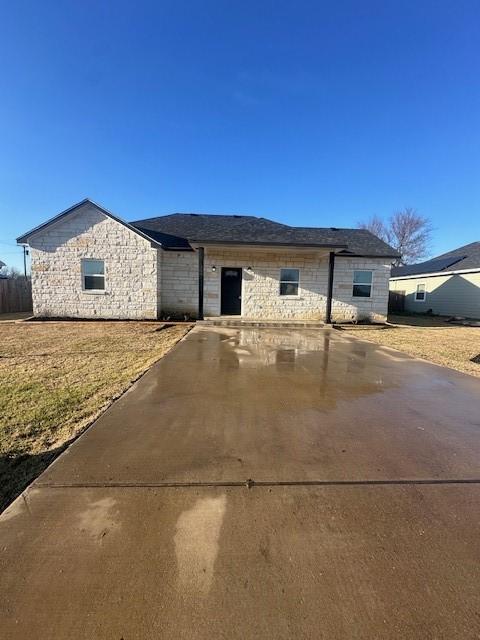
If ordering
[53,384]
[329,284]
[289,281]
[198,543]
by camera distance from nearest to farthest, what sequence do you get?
[198,543]
[53,384]
[329,284]
[289,281]

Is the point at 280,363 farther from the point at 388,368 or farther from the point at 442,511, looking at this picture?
the point at 442,511

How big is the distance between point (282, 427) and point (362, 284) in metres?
13.2

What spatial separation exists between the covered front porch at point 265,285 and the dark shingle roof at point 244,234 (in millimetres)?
794

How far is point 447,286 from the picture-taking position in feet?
70.7

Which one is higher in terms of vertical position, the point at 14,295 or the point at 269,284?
the point at 269,284

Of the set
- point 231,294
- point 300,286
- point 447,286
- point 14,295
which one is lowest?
point 14,295

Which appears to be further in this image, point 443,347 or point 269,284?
point 269,284

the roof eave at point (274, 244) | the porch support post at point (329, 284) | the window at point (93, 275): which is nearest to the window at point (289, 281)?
the porch support post at point (329, 284)

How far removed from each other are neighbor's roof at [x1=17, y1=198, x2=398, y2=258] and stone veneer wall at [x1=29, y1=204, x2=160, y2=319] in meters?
0.41

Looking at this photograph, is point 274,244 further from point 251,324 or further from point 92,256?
point 92,256

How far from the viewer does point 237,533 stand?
79.2 inches

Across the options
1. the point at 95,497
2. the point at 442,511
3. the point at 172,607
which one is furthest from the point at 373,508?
the point at 95,497

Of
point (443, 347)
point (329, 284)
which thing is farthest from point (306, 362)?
point (329, 284)

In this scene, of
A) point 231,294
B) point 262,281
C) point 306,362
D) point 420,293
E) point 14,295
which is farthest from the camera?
point 420,293
